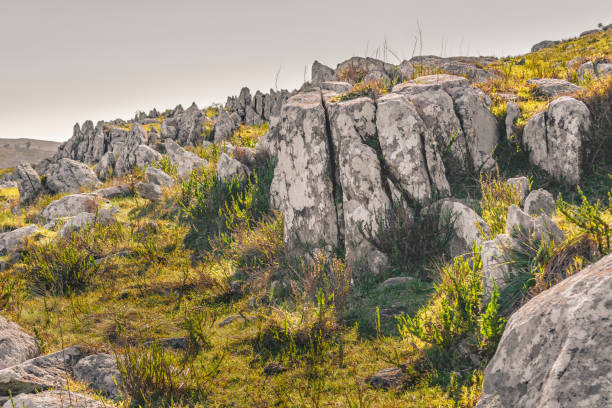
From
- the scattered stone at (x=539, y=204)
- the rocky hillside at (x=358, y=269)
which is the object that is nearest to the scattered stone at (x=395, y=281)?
the rocky hillside at (x=358, y=269)

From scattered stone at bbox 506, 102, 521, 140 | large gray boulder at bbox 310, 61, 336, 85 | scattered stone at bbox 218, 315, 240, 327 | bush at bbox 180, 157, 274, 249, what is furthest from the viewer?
large gray boulder at bbox 310, 61, 336, 85

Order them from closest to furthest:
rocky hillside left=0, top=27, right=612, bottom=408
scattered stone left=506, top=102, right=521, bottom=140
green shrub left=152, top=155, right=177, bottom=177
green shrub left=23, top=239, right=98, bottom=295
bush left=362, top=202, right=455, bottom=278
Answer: rocky hillside left=0, top=27, right=612, bottom=408, bush left=362, top=202, right=455, bottom=278, green shrub left=23, top=239, right=98, bottom=295, scattered stone left=506, top=102, right=521, bottom=140, green shrub left=152, top=155, right=177, bottom=177

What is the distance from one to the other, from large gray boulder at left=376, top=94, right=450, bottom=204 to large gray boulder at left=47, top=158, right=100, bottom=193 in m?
15.3

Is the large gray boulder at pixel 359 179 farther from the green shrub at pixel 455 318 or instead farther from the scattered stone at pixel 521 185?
the scattered stone at pixel 521 185

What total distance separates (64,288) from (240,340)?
4.66m

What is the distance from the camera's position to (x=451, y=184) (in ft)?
23.6

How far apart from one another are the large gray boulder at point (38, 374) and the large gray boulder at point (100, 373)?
5.9 inches

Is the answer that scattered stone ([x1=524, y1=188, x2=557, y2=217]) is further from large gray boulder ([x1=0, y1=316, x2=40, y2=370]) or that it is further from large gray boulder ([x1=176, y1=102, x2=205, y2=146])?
large gray boulder ([x1=176, y1=102, x2=205, y2=146])

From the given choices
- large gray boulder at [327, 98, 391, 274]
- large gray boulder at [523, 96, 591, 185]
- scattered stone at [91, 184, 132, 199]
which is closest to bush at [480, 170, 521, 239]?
large gray boulder at [523, 96, 591, 185]

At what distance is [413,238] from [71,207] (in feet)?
38.4

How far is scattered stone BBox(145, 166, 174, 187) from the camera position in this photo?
13139 mm

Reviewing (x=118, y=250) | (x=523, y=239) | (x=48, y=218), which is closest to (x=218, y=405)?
(x=523, y=239)

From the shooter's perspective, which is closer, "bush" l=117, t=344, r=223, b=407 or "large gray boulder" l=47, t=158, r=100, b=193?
"bush" l=117, t=344, r=223, b=407

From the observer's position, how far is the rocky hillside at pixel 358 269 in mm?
3434
